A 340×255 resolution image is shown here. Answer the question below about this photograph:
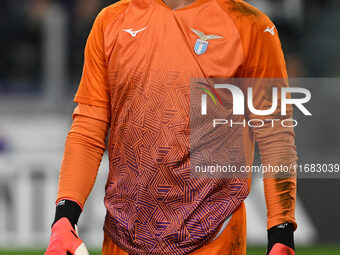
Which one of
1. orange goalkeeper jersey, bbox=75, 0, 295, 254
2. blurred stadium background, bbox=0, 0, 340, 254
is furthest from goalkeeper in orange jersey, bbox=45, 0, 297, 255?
blurred stadium background, bbox=0, 0, 340, 254

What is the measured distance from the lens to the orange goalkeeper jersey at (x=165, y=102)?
1.90 meters

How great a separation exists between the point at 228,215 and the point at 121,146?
1.32 feet

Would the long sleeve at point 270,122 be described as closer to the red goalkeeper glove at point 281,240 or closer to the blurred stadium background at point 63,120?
the red goalkeeper glove at point 281,240

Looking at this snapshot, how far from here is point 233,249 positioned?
1974mm

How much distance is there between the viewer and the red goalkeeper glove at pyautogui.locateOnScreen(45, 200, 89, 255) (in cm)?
183

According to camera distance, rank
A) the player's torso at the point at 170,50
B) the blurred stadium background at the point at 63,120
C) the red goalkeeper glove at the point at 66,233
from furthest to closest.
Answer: the blurred stadium background at the point at 63,120, the player's torso at the point at 170,50, the red goalkeeper glove at the point at 66,233

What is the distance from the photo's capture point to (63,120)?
611cm

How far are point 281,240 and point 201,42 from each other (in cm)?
65

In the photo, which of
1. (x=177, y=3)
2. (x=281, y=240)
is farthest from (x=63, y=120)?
(x=281, y=240)

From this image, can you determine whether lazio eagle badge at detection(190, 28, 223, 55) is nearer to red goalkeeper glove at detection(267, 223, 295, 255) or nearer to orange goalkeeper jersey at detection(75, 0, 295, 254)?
orange goalkeeper jersey at detection(75, 0, 295, 254)

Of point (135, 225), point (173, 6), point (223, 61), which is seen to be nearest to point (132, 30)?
point (173, 6)

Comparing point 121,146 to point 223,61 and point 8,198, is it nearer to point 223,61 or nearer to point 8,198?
point 223,61

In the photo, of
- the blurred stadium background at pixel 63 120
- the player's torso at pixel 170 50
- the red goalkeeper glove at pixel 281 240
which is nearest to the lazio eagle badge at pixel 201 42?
the player's torso at pixel 170 50

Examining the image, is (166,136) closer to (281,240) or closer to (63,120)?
(281,240)
